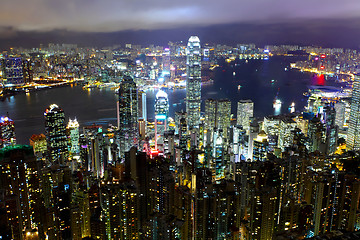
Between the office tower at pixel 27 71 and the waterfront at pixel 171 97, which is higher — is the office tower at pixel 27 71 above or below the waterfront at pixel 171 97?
above

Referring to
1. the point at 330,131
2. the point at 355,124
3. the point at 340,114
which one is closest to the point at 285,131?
the point at 330,131

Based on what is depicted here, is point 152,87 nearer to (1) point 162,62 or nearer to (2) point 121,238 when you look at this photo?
(1) point 162,62

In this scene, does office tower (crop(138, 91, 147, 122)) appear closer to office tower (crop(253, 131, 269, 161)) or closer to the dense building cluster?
the dense building cluster

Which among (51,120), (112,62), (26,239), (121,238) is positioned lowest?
(121,238)

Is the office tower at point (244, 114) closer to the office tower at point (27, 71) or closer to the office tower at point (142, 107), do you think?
the office tower at point (142, 107)

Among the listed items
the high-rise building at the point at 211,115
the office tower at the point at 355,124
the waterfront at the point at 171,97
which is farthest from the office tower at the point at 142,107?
the office tower at the point at 355,124

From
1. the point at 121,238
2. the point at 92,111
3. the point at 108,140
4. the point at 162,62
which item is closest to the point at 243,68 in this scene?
the point at 162,62

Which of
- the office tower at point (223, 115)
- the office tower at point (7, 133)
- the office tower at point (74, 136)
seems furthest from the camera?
the office tower at point (223, 115)
